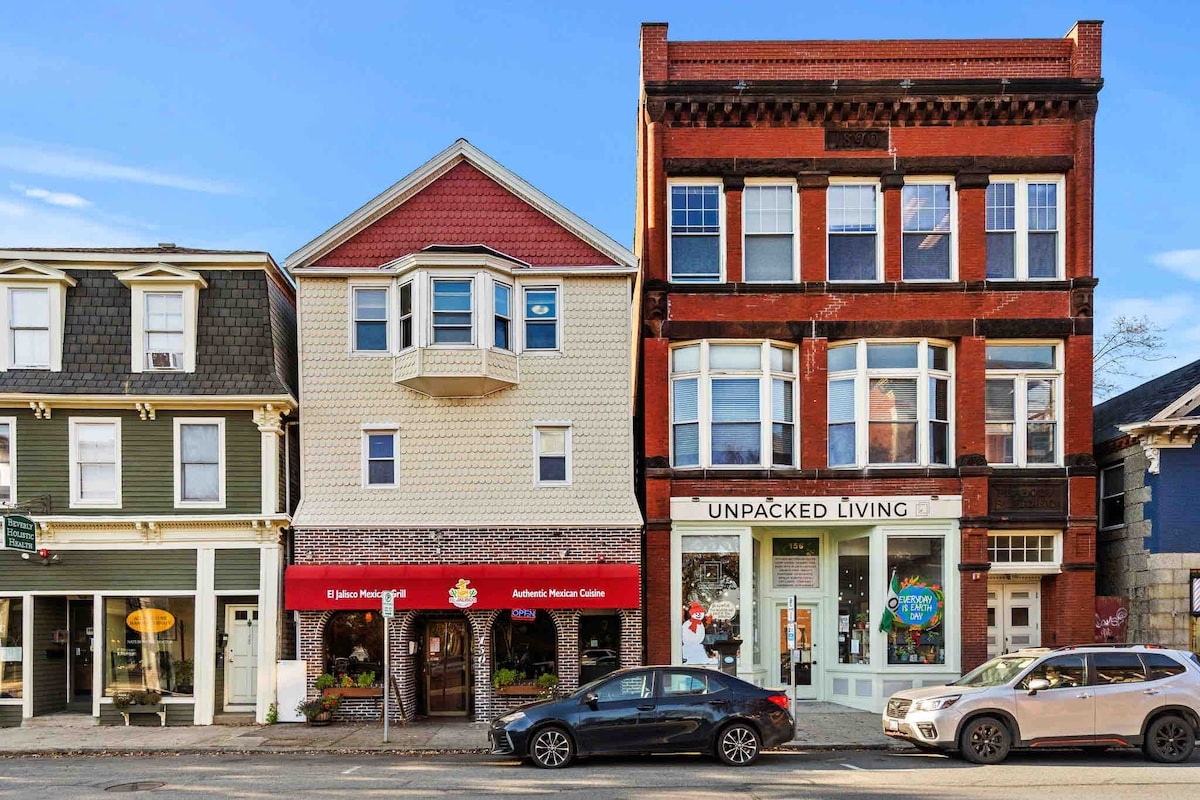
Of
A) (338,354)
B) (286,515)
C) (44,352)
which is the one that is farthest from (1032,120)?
(44,352)

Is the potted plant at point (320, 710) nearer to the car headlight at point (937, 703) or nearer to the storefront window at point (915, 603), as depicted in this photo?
the car headlight at point (937, 703)

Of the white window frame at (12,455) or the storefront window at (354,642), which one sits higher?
the white window frame at (12,455)

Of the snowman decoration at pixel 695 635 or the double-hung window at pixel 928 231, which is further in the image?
the double-hung window at pixel 928 231

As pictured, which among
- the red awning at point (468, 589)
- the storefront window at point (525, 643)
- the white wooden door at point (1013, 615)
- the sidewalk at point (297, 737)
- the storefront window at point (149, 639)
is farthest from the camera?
the white wooden door at point (1013, 615)

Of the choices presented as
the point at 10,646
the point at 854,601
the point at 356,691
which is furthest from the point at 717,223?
the point at 10,646

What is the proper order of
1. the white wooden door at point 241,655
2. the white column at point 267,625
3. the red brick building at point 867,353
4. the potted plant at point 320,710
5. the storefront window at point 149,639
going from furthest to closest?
1. the red brick building at point 867,353
2. the white wooden door at point 241,655
3. the storefront window at point 149,639
4. the white column at point 267,625
5. the potted plant at point 320,710

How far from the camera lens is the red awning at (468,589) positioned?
20.1 meters

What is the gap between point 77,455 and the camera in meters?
20.9

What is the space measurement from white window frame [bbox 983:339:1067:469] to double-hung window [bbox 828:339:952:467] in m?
1.08

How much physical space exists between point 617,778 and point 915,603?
9.62 meters

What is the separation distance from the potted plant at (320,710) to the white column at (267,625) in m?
0.86

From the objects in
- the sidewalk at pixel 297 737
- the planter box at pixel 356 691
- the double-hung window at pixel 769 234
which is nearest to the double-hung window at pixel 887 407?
the double-hung window at pixel 769 234

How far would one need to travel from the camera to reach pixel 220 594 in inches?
810

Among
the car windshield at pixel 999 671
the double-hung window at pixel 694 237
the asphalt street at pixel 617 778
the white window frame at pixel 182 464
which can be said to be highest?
the double-hung window at pixel 694 237
